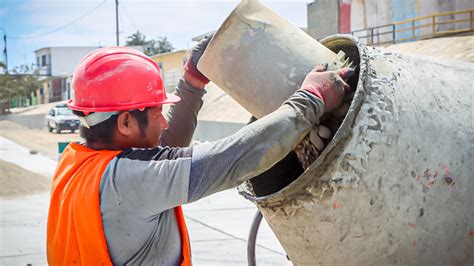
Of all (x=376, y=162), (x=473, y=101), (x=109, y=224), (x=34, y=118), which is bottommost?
(x=34, y=118)

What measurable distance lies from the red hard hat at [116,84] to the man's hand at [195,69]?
1.76ft

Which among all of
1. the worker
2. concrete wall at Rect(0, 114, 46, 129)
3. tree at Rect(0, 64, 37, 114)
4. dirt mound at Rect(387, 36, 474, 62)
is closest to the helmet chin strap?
the worker

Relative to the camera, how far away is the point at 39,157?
17.7 meters

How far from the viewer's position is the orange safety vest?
1.88 m

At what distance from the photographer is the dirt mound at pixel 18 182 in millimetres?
10562

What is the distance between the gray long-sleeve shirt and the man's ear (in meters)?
0.09

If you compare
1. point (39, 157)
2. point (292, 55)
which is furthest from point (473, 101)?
point (39, 157)

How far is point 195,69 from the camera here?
267 centimetres

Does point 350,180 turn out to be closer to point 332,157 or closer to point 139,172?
point 332,157

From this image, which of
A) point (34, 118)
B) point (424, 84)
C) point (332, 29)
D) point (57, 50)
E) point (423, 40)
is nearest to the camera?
point (424, 84)

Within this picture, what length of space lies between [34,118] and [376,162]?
4055cm

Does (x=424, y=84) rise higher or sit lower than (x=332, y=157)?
higher

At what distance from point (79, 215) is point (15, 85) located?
58853 mm

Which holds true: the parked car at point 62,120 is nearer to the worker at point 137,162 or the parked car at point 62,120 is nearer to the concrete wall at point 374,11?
the concrete wall at point 374,11
